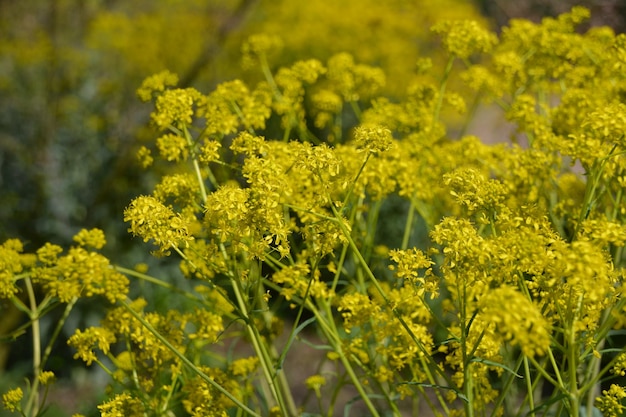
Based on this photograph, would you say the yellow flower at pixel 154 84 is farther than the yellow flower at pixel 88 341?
Yes

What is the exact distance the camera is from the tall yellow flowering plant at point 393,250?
1.56m

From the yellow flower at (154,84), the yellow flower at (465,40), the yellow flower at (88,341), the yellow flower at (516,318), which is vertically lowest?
the yellow flower at (88,341)

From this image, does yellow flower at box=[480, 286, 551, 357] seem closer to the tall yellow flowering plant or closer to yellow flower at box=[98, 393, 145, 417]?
the tall yellow flowering plant

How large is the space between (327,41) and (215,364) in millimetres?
3196

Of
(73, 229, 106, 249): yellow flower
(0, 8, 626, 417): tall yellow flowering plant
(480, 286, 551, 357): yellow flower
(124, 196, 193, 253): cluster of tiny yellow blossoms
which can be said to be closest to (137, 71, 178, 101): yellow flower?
(0, 8, 626, 417): tall yellow flowering plant

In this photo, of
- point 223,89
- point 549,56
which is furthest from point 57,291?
point 549,56

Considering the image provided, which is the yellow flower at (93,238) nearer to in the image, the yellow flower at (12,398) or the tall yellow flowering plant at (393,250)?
the tall yellow flowering plant at (393,250)

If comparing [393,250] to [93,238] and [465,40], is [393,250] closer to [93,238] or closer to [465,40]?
[93,238]

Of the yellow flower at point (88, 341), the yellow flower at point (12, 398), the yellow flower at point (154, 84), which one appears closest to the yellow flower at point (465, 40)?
the yellow flower at point (154, 84)

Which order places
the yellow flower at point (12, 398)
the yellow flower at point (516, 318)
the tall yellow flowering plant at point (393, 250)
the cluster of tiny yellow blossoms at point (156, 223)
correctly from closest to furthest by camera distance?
the yellow flower at point (516, 318), the tall yellow flowering plant at point (393, 250), the cluster of tiny yellow blossoms at point (156, 223), the yellow flower at point (12, 398)

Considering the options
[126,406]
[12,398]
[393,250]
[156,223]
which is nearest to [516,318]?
[393,250]

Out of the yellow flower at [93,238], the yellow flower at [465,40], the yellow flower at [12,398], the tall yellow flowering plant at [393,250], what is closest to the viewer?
the tall yellow flowering plant at [393,250]

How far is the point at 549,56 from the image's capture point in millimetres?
2844

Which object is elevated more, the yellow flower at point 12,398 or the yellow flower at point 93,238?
the yellow flower at point 93,238
